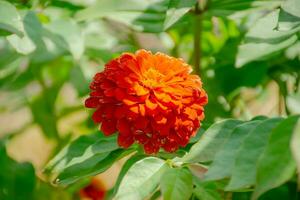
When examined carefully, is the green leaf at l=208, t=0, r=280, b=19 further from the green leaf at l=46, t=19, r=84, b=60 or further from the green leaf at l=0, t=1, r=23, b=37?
the green leaf at l=0, t=1, r=23, b=37

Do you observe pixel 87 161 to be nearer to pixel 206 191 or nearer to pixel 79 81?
pixel 206 191

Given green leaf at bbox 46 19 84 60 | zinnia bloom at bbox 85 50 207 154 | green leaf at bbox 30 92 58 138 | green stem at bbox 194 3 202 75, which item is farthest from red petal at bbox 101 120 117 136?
green leaf at bbox 30 92 58 138

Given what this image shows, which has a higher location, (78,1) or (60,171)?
(78,1)

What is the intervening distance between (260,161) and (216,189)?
0.61 feet

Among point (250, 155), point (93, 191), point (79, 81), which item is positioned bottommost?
point (93, 191)

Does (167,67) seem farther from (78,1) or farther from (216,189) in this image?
(78,1)

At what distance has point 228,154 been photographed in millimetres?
633

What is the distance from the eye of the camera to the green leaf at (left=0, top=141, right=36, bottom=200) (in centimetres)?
101

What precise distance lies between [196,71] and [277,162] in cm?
53

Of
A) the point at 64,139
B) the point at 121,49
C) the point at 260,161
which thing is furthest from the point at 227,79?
the point at 260,161

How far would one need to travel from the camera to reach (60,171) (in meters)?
0.78

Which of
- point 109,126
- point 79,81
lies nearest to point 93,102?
point 109,126

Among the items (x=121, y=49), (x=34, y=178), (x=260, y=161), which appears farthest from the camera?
(x=121, y=49)

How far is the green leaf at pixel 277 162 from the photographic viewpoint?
21.4 inches
